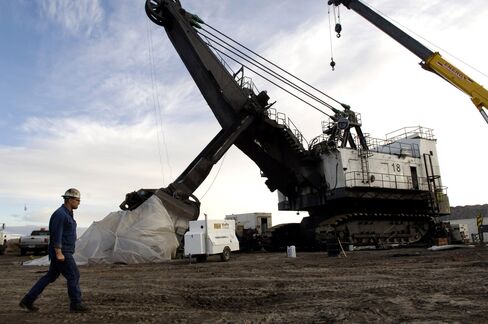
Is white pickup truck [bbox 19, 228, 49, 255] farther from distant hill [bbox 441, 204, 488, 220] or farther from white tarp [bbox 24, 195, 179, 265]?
distant hill [bbox 441, 204, 488, 220]

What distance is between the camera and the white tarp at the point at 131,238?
16422 mm

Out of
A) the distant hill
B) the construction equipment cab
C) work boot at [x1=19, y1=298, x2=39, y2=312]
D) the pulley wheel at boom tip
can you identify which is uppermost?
the pulley wheel at boom tip

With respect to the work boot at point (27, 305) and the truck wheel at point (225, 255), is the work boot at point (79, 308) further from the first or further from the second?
the truck wheel at point (225, 255)

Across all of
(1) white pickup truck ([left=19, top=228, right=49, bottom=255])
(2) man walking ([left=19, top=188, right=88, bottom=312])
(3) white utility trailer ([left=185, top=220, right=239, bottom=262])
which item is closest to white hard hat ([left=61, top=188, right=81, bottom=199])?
(2) man walking ([left=19, top=188, right=88, bottom=312])

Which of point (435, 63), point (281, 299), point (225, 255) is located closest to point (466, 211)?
point (435, 63)

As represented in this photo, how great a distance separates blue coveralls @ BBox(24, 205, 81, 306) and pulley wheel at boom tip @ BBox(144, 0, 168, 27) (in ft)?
59.0

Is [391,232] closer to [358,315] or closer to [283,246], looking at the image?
[283,246]

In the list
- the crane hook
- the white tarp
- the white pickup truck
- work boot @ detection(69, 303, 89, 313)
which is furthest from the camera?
the crane hook

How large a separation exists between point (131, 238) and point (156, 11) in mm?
12319

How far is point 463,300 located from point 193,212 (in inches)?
578

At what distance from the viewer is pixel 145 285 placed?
28.2 ft

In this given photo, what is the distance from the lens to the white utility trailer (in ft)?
51.0

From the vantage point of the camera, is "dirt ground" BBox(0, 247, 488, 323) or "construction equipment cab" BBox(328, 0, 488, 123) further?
"construction equipment cab" BBox(328, 0, 488, 123)

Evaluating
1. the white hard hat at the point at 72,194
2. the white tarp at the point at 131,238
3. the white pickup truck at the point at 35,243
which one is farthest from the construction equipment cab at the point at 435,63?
the white pickup truck at the point at 35,243
